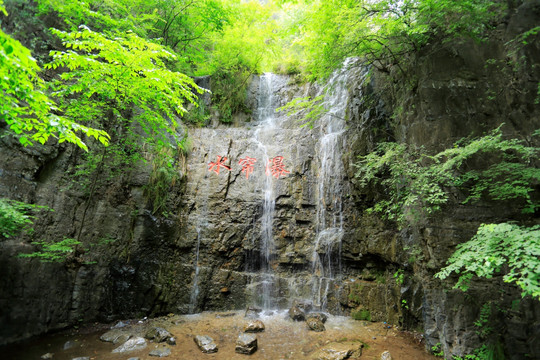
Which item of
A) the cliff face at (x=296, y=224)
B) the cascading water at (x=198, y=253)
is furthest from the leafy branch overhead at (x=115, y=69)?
the cascading water at (x=198, y=253)

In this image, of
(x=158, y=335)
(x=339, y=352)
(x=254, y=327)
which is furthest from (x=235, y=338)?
(x=339, y=352)

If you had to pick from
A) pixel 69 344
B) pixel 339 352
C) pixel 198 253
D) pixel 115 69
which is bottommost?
pixel 69 344

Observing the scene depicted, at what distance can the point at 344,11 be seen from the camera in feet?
18.6

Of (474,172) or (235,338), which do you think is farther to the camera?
(235,338)

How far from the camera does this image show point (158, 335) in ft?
18.6

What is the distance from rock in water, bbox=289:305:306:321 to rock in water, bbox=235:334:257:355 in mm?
1525

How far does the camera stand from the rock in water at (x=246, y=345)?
16.9 ft

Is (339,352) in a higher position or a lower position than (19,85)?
→ lower

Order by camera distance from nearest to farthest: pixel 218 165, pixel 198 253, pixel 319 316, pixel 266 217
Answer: pixel 319 316, pixel 198 253, pixel 266 217, pixel 218 165

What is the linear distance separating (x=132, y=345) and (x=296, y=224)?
5.02 meters

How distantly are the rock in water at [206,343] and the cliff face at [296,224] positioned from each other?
1.90 meters

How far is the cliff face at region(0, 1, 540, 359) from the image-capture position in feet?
16.3

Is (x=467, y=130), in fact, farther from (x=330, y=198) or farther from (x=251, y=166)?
(x=251, y=166)

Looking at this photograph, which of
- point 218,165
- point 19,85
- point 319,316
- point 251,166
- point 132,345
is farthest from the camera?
point 251,166
